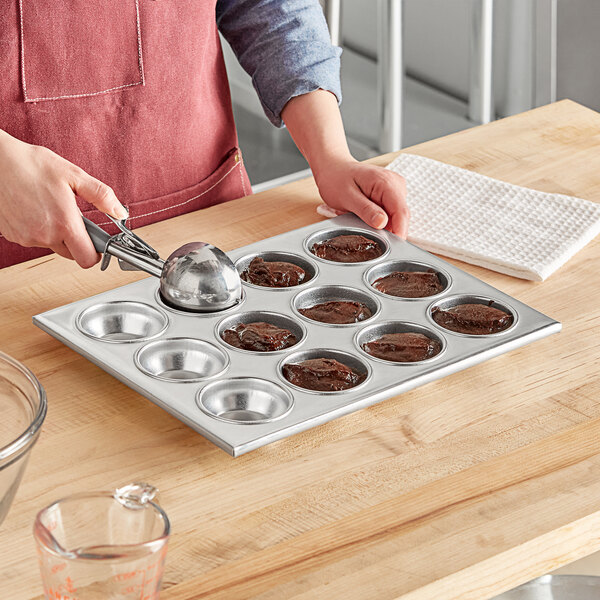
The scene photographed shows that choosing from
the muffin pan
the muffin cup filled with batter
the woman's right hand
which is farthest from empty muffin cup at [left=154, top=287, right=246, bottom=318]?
the muffin cup filled with batter

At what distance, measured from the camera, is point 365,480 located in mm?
932

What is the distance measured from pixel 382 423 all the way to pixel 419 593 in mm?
235

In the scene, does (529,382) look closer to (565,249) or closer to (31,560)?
(565,249)

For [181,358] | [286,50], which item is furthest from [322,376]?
[286,50]

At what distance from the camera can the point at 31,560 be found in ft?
2.72

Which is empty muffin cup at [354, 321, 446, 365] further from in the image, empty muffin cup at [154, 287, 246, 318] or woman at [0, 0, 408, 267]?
woman at [0, 0, 408, 267]

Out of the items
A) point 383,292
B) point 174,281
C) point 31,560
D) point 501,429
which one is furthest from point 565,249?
point 31,560

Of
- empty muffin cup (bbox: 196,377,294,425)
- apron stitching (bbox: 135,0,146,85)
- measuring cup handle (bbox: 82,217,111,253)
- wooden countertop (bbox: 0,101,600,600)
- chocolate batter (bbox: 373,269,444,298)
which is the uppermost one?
apron stitching (bbox: 135,0,146,85)

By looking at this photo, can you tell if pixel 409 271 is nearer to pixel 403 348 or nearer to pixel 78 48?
pixel 403 348

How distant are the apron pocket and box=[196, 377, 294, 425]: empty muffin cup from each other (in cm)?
62

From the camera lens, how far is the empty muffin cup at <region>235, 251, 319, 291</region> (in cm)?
121

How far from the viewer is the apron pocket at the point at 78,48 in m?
1.40

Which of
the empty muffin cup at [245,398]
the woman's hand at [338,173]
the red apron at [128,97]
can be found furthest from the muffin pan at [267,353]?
the red apron at [128,97]

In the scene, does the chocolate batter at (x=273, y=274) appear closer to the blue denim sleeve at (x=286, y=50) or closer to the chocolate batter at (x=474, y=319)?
the chocolate batter at (x=474, y=319)
